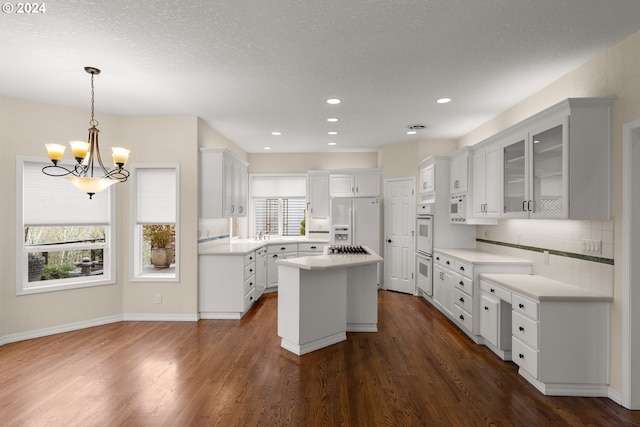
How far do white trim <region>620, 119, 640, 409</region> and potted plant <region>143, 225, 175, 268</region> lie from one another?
497 centimetres

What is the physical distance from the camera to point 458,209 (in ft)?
16.1

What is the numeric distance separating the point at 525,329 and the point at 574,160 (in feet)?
4.84

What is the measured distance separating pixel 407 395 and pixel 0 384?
3473 millimetres

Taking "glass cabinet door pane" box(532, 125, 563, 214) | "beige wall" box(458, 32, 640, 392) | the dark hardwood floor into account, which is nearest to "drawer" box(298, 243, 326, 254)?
→ the dark hardwood floor

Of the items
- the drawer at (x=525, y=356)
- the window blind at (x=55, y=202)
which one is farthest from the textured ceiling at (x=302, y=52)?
the drawer at (x=525, y=356)

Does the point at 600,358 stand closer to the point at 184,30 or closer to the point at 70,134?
the point at 184,30

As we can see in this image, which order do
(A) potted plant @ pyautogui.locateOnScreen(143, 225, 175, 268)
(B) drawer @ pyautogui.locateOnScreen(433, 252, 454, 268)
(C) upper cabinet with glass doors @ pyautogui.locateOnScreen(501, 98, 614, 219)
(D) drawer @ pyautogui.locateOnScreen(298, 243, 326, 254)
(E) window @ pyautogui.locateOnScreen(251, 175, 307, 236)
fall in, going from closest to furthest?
(C) upper cabinet with glass doors @ pyautogui.locateOnScreen(501, 98, 614, 219) < (B) drawer @ pyautogui.locateOnScreen(433, 252, 454, 268) < (A) potted plant @ pyautogui.locateOnScreen(143, 225, 175, 268) < (D) drawer @ pyautogui.locateOnScreen(298, 243, 326, 254) < (E) window @ pyautogui.locateOnScreen(251, 175, 307, 236)

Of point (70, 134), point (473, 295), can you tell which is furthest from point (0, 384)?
point (473, 295)

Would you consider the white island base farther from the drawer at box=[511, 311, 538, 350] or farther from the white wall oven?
the white wall oven

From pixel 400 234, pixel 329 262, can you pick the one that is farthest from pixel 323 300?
pixel 400 234

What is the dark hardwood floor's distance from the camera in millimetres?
2424

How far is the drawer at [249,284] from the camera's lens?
4.84 metres

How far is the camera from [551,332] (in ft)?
8.95

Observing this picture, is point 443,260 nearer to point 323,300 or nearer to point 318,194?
point 323,300
